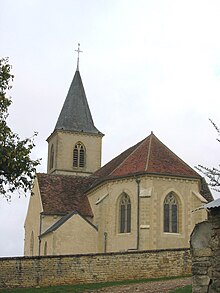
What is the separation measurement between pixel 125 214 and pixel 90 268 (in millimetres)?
11381

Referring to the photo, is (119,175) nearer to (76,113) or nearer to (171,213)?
(171,213)

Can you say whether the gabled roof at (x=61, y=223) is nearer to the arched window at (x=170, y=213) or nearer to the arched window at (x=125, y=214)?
the arched window at (x=125, y=214)

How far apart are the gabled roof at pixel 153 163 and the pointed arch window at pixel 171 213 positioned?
1507mm

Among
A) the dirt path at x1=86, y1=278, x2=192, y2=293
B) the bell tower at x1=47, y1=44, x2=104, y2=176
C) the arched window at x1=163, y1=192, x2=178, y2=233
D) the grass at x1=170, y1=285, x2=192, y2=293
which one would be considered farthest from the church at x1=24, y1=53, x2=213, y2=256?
the grass at x1=170, y1=285, x2=192, y2=293

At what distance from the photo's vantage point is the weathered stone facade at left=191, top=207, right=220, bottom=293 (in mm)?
9062

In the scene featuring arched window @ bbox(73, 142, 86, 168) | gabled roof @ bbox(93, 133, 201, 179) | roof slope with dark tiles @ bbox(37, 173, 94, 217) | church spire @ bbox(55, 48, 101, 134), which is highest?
church spire @ bbox(55, 48, 101, 134)

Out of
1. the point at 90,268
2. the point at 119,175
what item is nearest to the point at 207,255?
the point at 90,268

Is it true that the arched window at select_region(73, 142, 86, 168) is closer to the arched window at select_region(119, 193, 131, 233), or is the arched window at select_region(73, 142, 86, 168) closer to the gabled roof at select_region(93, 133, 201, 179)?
the gabled roof at select_region(93, 133, 201, 179)

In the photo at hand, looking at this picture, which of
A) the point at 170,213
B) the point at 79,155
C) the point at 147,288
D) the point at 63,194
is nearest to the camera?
the point at 147,288

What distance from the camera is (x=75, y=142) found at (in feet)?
162

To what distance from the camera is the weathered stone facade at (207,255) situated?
9062mm

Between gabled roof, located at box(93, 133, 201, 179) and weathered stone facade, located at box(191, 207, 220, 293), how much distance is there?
891 inches

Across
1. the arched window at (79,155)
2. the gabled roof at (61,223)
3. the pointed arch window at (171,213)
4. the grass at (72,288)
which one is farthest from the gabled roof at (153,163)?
the arched window at (79,155)

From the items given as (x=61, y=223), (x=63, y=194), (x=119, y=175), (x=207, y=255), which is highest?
(x=119, y=175)
